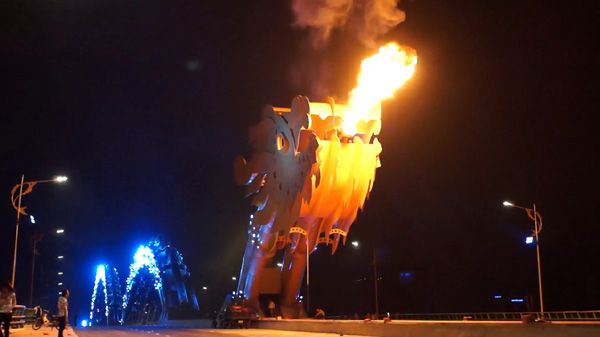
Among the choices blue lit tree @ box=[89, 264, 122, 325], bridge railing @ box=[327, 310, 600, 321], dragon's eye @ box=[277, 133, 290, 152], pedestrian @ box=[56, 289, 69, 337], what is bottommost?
bridge railing @ box=[327, 310, 600, 321]

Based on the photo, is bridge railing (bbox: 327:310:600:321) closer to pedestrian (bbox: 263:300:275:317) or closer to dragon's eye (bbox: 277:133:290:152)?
pedestrian (bbox: 263:300:275:317)

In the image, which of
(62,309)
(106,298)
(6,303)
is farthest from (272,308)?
(106,298)

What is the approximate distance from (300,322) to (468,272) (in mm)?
50027

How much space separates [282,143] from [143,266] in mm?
66222

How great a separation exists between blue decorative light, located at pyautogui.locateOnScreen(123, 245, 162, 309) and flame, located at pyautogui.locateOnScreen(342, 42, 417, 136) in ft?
214

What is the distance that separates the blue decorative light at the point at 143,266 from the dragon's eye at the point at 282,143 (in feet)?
187

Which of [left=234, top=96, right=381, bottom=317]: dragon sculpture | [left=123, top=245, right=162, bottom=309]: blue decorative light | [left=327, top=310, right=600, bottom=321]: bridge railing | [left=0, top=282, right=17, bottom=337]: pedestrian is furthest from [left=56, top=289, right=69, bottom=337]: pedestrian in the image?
[left=123, top=245, right=162, bottom=309]: blue decorative light

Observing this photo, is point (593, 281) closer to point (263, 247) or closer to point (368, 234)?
point (368, 234)

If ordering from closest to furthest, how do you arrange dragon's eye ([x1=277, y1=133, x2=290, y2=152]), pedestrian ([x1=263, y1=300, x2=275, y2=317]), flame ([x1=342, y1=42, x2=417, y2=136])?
flame ([x1=342, y1=42, x2=417, y2=136]), dragon's eye ([x1=277, y1=133, x2=290, y2=152]), pedestrian ([x1=263, y1=300, x2=275, y2=317])

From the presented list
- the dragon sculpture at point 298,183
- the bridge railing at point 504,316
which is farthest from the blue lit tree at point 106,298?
the dragon sculpture at point 298,183

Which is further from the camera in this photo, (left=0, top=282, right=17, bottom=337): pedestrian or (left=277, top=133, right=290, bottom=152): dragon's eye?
(left=277, top=133, right=290, bottom=152): dragon's eye

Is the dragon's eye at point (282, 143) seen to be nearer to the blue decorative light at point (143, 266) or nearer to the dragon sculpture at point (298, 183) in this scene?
the dragon sculpture at point (298, 183)

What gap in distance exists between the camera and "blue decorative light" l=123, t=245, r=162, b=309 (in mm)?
104887

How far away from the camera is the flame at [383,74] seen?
40375 millimetres
